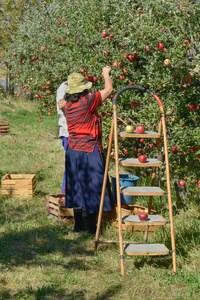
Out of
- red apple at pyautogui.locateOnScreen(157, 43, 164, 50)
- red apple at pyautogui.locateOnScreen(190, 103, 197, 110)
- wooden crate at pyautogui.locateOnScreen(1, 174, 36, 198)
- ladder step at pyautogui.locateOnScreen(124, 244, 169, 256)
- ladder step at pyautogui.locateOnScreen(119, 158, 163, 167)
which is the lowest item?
wooden crate at pyautogui.locateOnScreen(1, 174, 36, 198)

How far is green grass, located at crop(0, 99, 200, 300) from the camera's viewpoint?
3.61m

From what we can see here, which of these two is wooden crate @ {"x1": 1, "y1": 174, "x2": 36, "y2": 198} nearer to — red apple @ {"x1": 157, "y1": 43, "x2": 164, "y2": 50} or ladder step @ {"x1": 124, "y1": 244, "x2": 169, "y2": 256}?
ladder step @ {"x1": 124, "y1": 244, "x2": 169, "y2": 256}

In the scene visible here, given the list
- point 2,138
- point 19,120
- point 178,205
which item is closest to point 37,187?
point 178,205

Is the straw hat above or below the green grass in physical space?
above

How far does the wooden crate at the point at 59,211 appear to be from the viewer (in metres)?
5.59

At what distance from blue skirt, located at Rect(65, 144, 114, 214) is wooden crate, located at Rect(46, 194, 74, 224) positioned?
1.65 ft

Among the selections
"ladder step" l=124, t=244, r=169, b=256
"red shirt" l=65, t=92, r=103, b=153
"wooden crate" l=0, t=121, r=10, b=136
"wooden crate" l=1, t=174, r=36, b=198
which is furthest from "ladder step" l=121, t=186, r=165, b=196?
"wooden crate" l=0, t=121, r=10, b=136

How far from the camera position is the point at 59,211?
5.57 metres

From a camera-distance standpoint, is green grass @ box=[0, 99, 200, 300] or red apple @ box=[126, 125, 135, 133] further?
red apple @ box=[126, 125, 135, 133]

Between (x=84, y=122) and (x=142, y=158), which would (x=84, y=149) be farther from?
(x=142, y=158)

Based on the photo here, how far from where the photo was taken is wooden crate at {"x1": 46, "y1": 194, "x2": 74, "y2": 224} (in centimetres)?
559

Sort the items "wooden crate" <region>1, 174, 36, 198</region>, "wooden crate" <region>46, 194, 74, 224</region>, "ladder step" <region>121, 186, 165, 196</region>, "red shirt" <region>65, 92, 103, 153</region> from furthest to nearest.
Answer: "wooden crate" <region>1, 174, 36, 198</region>, "wooden crate" <region>46, 194, 74, 224</region>, "red shirt" <region>65, 92, 103, 153</region>, "ladder step" <region>121, 186, 165, 196</region>

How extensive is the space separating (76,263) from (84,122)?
1720mm

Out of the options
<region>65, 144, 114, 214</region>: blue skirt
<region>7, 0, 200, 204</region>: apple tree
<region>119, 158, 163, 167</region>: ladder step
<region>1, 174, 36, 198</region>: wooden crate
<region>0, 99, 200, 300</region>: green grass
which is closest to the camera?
<region>0, 99, 200, 300</region>: green grass
